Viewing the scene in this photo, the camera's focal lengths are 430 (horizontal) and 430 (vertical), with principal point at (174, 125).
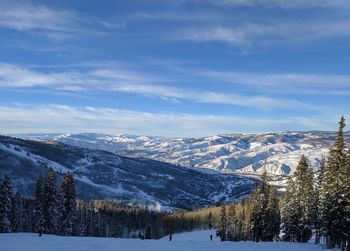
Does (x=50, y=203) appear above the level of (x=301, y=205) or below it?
below

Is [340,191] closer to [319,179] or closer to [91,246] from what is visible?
[319,179]

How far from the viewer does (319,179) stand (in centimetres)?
7925

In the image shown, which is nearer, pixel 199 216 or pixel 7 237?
pixel 7 237

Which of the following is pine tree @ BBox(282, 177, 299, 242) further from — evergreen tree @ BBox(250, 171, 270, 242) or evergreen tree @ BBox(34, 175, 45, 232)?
evergreen tree @ BBox(34, 175, 45, 232)

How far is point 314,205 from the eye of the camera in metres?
74.2

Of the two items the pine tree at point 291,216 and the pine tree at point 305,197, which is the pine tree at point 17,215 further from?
the pine tree at point 305,197

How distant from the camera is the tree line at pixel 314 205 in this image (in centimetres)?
5728

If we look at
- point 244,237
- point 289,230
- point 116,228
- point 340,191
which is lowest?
point 116,228

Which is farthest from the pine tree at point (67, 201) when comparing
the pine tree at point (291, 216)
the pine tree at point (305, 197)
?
the pine tree at point (305, 197)

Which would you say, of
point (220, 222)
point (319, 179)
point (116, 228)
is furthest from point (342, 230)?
point (116, 228)

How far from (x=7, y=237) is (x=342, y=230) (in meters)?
42.9

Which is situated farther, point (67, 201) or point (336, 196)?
point (67, 201)

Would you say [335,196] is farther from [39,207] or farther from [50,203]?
[39,207]

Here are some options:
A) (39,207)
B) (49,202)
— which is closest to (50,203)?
(49,202)
